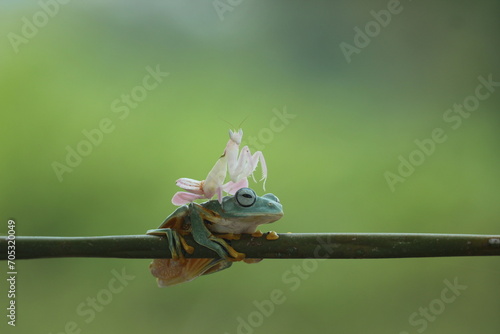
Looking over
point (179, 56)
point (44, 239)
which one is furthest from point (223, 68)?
point (44, 239)

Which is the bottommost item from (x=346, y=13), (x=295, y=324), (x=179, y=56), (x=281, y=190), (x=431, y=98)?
(x=295, y=324)

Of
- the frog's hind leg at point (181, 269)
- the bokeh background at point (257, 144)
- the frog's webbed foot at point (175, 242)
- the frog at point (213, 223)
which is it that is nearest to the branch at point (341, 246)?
the frog's webbed foot at point (175, 242)

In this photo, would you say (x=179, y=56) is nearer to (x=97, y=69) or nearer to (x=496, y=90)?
(x=97, y=69)

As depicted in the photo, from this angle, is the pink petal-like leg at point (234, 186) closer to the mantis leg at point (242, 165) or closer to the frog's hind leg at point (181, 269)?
the mantis leg at point (242, 165)

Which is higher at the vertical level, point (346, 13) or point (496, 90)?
point (346, 13)

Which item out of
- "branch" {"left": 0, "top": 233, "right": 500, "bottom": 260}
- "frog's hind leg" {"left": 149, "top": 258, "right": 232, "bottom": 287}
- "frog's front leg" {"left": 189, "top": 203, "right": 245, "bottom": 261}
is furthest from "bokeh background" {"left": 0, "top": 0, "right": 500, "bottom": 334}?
"branch" {"left": 0, "top": 233, "right": 500, "bottom": 260}

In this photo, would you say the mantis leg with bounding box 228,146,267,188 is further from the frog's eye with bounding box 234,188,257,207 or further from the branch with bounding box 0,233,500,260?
the branch with bounding box 0,233,500,260

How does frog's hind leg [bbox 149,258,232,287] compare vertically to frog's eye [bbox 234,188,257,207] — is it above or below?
below
